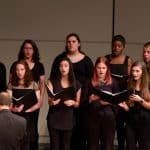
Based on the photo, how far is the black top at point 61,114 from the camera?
4875mm

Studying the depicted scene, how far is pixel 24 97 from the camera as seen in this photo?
Answer: 194 inches

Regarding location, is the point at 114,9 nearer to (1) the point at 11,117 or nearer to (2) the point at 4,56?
(2) the point at 4,56

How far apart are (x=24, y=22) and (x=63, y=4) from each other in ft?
2.01

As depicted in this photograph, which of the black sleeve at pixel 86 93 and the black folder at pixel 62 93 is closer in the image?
the black folder at pixel 62 93

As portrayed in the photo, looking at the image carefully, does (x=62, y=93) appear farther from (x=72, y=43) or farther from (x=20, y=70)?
(x=72, y=43)

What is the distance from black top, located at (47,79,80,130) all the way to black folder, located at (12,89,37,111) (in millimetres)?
236

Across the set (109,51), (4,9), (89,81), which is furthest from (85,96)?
(4,9)

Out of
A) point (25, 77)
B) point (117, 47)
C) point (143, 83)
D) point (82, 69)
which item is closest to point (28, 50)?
point (25, 77)

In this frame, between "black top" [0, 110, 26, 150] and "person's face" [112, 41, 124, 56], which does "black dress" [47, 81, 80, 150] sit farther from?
"black top" [0, 110, 26, 150]

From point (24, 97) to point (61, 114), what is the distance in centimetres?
44

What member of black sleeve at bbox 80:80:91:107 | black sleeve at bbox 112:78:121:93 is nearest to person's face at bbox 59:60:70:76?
black sleeve at bbox 80:80:91:107

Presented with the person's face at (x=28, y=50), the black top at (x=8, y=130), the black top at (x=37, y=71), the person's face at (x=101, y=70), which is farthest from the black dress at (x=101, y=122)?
the black top at (x=8, y=130)

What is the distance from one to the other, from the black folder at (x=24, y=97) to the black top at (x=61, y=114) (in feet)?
0.77

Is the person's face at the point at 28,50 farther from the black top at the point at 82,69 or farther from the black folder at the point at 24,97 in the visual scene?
the black folder at the point at 24,97
